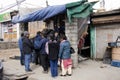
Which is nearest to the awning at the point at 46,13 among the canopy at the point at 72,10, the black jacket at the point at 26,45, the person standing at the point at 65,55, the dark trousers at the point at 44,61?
the canopy at the point at 72,10

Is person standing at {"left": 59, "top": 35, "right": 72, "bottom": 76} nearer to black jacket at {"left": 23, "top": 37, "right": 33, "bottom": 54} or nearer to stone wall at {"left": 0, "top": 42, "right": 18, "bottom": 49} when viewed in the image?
black jacket at {"left": 23, "top": 37, "right": 33, "bottom": 54}

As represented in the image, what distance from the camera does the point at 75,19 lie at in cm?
1281

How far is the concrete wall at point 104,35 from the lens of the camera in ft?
47.8

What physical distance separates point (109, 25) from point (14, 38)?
2305 cm

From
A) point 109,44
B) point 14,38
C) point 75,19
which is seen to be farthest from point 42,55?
point 14,38

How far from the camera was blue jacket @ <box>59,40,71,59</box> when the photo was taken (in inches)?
441

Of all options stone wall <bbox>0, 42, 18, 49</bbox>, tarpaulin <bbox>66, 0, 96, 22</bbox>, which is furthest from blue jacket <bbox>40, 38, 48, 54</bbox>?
stone wall <bbox>0, 42, 18, 49</bbox>

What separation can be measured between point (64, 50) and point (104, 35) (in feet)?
14.6

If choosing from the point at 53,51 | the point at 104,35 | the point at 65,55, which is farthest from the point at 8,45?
the point at 65,55

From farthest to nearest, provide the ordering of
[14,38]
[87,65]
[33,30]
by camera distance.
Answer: [14,38] < [33,30] < [87,65]

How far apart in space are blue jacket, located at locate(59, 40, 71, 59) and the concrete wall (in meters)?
4.22

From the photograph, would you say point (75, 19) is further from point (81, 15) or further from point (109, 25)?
point (109, 25)

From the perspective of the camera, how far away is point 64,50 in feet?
37.0

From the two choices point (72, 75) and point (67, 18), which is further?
point (67, 18)
